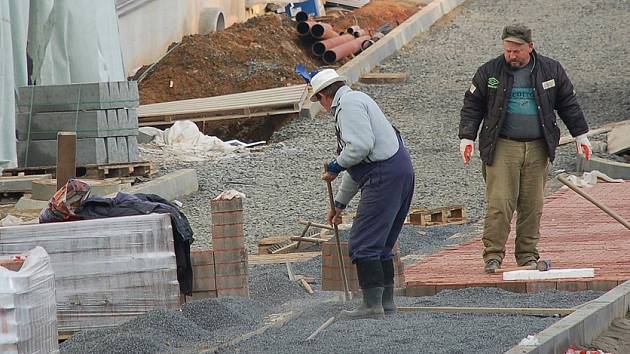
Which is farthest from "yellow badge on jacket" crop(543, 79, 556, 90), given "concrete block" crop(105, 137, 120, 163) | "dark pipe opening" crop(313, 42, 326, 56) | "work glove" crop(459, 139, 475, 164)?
"dark pipe opening" crop(313, 42, 326, 56)

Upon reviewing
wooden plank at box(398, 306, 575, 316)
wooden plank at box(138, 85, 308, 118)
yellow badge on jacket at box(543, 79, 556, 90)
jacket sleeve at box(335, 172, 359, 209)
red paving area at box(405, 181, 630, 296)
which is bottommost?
red paving area at box(405, 181, 630, 296)

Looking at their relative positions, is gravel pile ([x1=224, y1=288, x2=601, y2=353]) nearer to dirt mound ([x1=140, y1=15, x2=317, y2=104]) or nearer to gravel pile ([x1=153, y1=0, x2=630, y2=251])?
gravel pile ([x1=153, y1=0, x2=630, y2=251])

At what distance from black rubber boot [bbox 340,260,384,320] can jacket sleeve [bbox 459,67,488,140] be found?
1.93 m

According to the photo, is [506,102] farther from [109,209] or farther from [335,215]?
[109,209]

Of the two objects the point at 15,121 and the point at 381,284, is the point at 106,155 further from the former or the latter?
the point at 381,284

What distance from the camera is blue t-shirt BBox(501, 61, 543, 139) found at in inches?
421

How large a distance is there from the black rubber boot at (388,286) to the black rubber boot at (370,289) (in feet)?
0.55

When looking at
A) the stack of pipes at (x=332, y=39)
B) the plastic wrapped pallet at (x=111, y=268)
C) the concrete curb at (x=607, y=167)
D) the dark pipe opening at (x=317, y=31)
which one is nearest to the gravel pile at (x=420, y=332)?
the plastic wrapped pallet at (x=111, y=268)

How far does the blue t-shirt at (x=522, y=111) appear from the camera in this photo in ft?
35.1

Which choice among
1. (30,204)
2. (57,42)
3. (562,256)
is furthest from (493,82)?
(57,42)

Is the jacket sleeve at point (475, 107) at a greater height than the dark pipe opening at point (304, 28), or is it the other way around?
the dark pipe opening at point (304, 28)

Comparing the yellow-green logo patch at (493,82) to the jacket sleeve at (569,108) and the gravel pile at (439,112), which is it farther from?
the gravel pile at (439,112)

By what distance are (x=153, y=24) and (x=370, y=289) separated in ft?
61.3

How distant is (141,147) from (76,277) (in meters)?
11.3
